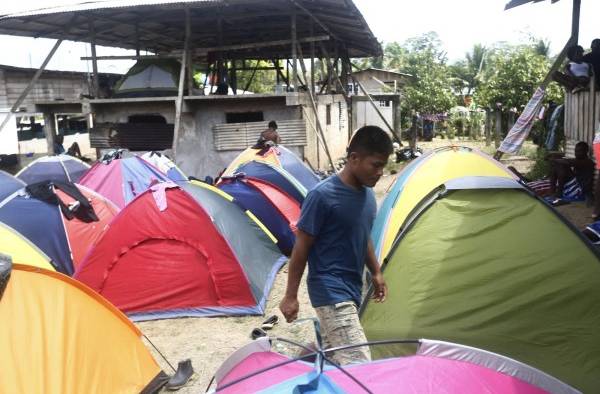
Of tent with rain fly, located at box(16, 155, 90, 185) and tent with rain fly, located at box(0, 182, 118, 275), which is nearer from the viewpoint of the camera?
tent with rain fly, located at box(0, 182, 118, 275)

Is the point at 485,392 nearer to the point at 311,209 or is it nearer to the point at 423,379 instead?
the point at 423,379

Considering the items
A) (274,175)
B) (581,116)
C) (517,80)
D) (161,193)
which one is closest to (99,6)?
(274,175)

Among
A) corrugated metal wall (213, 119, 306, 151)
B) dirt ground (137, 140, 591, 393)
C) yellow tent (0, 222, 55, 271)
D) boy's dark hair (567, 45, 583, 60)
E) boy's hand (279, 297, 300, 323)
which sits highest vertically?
boy's dark hair (567, 45, 583, 60)

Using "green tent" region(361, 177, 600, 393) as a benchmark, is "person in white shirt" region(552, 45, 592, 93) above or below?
above

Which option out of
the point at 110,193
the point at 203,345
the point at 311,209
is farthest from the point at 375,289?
the point at 110,193

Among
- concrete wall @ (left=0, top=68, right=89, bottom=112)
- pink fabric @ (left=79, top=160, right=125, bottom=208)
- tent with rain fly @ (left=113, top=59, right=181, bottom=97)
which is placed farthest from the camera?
concrete wall @ (left=0, top=68, right=89, bottom=112)

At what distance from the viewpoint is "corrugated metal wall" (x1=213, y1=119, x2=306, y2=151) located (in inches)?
502

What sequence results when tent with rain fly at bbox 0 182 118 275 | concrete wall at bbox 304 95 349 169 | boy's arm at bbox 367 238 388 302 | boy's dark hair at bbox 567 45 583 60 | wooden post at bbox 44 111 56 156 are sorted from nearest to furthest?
boy's arm at bbox 367 238 388 302 < tent with rain fly at bbox 0 182 118 275 < boy's dark hair at bbox 567 45 583 60 < concrete wall at bbox 304 95 349 169 < wooden post at bbox 44 111 56 156

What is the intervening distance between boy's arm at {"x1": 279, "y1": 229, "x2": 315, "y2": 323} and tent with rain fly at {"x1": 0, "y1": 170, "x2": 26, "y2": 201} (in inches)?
185

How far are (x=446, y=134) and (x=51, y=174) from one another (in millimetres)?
21858

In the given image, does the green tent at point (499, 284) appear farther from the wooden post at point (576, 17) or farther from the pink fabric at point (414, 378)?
the wooden post at point (576, 17)

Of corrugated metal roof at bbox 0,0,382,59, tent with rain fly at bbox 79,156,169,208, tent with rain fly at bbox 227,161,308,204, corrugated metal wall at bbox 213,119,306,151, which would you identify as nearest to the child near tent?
tent with rain fly at bbox 227,161,308,204

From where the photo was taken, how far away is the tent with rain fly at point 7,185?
6402 mm

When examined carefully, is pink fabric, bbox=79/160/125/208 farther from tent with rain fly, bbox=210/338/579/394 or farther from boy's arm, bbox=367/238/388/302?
tent with rain fly, bbox=210/338/579/394
